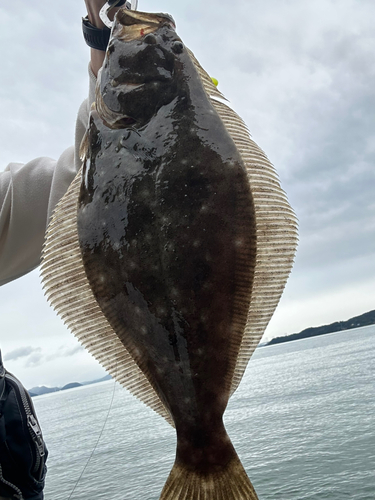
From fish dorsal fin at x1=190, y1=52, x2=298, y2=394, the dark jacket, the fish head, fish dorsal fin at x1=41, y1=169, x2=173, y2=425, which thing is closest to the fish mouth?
the fish head

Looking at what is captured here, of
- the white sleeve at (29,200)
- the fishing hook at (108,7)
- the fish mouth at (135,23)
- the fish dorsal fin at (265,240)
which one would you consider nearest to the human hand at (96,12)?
the fishing hook at (108,7)

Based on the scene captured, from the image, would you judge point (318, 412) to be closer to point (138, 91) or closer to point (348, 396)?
point (348, 396)

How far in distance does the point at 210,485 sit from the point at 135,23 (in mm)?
1778

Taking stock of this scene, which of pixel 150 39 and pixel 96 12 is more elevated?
pixel 96 12

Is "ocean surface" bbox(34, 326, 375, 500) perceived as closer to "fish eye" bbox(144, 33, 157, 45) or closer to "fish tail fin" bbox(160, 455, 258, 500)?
"fish tail fin" bbox(160, 455, 258, 500)

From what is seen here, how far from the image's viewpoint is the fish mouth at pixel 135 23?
166 centimetres

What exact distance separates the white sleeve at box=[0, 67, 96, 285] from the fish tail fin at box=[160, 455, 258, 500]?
1586 mm

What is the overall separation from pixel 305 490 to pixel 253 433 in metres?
9.96

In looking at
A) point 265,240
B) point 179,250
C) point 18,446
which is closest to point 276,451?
point 18,446

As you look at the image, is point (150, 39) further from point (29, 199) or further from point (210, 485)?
point (210, 485)

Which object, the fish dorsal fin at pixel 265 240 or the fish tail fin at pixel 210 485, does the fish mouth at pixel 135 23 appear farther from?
the fish tail fin at pixel 210 485

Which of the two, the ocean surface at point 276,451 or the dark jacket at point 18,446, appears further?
the ocean surface at point 276,451

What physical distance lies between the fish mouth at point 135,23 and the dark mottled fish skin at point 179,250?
25 cm

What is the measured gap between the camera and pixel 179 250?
1.44 m
